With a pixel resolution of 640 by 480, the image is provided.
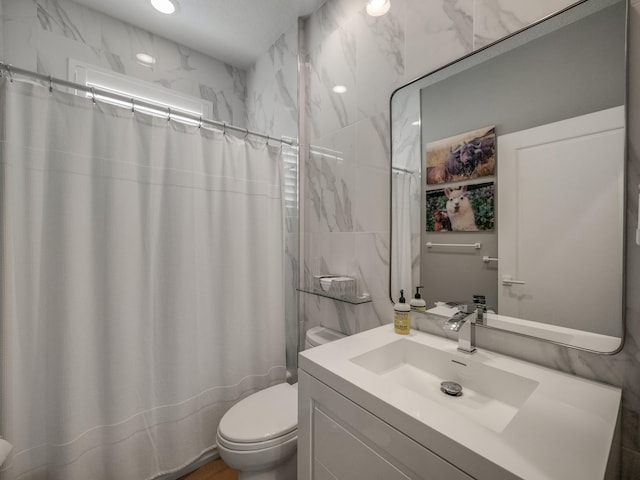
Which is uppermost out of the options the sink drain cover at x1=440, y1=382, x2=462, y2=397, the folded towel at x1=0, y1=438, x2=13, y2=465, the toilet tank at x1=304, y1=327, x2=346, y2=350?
the sink drain cover at x1=440, y1=382, x2=462, y2=397

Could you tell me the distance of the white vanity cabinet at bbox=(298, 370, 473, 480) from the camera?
62 cm

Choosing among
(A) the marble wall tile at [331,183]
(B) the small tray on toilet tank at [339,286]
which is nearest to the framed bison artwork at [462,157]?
(A) the marble wall tile at [331,183]

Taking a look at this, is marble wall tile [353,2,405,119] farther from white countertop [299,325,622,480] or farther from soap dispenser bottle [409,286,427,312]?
white countertop [299,325,622,480]

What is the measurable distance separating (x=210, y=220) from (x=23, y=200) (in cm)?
72

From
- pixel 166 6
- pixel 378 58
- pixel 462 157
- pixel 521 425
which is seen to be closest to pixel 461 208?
pixel 462 157

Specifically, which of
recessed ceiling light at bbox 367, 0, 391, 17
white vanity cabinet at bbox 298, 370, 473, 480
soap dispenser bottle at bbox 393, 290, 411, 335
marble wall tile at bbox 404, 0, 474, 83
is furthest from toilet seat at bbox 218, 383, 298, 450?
recessed ceiling light at bbox 367, 0, 391, 17

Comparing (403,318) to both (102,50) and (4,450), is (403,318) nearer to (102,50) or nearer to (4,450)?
(4,450)

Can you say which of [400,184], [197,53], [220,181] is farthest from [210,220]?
[197,53]

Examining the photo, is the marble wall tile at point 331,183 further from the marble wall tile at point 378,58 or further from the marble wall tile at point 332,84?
the marble wall tile at point 378,58

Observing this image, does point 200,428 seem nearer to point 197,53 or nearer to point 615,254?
point 615,254

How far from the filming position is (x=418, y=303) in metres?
1.21

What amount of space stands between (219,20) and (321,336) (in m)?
2.07

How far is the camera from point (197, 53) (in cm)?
216

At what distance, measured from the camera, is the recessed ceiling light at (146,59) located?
1923mm
